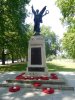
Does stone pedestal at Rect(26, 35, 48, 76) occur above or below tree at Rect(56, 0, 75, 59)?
below

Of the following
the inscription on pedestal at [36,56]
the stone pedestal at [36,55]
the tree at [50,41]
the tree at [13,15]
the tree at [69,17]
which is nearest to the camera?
the stone pedestal at [36,55]

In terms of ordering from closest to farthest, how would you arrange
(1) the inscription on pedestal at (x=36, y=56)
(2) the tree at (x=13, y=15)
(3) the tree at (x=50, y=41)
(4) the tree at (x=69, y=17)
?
(1) the inscription on pedestal at (x=36, y=56) < (2) the tree at (x=13, y=15) < (4) the tree at (x=69, y=17) < (3) the tree at (x=50, y=41)

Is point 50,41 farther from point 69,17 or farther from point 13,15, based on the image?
point 13,15

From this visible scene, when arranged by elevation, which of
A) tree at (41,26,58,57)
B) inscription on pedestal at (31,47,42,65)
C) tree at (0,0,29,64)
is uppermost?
tree at (41,26,58,57)

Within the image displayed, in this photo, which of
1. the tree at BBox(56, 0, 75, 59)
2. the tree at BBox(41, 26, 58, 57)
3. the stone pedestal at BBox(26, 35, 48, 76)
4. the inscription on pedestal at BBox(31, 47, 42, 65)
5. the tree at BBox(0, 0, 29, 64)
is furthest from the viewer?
the tree at BBox(41, 26, 58, 57)

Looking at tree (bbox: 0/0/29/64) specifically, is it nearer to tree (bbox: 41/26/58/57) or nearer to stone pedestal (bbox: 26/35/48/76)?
stone pedestal (bbox: 26/35/48/76)

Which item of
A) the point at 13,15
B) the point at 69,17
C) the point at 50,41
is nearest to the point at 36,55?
the point at 13,15

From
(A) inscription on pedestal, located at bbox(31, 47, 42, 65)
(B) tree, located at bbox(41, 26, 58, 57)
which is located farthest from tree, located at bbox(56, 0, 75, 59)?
(B) tree, located at bbox(41, 26, 58, 57)

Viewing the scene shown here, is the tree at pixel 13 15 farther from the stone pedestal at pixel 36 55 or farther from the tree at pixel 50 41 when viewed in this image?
the tree at pixel 50 41

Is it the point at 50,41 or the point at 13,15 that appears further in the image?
the point at 50,41

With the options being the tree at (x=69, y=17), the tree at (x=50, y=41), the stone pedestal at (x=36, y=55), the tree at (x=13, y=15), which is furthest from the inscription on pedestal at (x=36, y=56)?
the tree at (x=50, y=41)

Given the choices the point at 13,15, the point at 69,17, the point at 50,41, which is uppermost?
the point at 50,41

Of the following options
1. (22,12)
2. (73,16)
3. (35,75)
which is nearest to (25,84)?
(35,75)

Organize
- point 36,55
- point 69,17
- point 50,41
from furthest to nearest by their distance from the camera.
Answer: point 50,41, point 69,17, point 36,55
